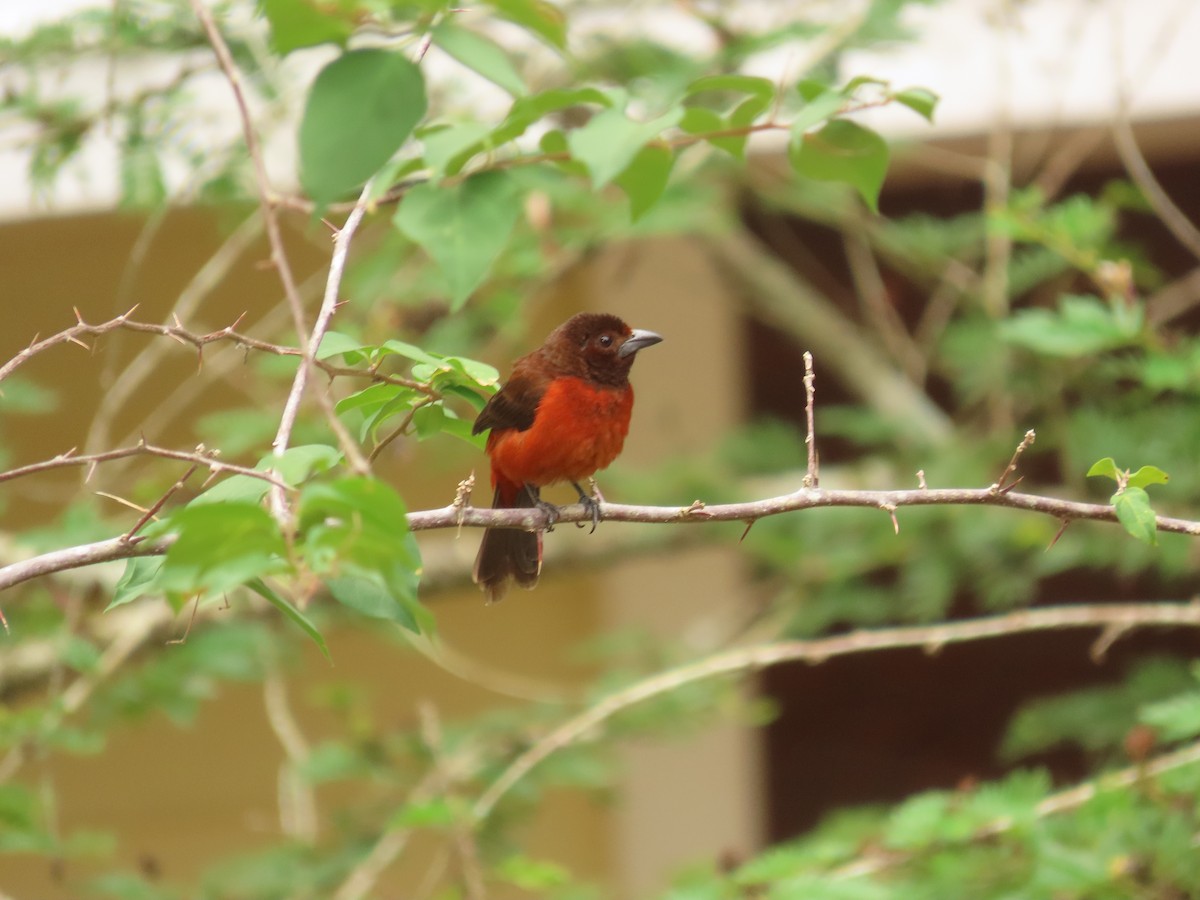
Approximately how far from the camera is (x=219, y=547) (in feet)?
3.18

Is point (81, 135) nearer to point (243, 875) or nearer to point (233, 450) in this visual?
point (233, 450)

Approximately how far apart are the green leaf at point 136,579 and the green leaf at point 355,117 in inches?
16.8

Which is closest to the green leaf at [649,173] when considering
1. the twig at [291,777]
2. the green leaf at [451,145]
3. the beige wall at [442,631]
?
the green leaf at [451,145]

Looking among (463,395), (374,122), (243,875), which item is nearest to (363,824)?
(243,875)

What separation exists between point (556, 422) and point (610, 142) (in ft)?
5.08

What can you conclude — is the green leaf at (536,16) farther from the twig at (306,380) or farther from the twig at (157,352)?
the twig at (157,352)

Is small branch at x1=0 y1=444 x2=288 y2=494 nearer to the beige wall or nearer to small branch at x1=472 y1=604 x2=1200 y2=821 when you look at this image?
small branch at x1=472 y1=604 x2=1200 y2=821

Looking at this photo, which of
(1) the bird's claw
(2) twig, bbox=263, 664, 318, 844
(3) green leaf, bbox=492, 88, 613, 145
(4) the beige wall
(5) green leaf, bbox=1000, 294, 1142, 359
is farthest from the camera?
(4) the beige wall

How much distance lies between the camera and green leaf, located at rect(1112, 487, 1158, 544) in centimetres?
139

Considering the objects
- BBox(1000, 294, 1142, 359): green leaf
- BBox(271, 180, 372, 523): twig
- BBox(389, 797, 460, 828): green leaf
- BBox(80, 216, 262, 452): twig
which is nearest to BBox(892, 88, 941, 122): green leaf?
BBox(271, 180, 372, 523): twig

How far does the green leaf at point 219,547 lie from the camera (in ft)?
3.10

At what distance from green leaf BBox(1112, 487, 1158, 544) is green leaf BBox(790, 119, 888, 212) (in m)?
0.42

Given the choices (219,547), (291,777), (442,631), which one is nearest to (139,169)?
(291,777)

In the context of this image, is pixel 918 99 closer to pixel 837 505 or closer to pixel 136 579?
pixel 837 505
